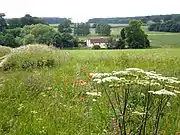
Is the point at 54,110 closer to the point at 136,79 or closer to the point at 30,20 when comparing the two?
the point at 136,79

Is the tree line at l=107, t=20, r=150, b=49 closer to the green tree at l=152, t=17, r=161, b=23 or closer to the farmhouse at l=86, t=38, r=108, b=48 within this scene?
the farmhouse at l=86, t=38, r=108, b=48

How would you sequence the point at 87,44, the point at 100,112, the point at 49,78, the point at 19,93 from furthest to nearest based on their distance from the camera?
1. the point at 87,44
2. the point at 49,78
3. the point at 19,93
4. the point at 100,112

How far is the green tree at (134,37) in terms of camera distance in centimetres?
2206

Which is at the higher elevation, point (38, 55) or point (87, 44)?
point (38, 55)

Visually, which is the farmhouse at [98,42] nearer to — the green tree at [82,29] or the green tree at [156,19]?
the green tree at [82,29]

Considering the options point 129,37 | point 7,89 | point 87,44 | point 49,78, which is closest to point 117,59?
point 49,78

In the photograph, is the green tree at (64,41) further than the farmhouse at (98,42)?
No

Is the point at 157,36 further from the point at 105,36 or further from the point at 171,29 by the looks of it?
the point at 105,36

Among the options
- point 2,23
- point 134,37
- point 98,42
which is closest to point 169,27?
point 134,37

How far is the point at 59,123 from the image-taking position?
17.1 feet

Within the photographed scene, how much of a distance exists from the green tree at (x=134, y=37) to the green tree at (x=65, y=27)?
160 inches

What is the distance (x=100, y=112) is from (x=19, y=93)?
7.81ft

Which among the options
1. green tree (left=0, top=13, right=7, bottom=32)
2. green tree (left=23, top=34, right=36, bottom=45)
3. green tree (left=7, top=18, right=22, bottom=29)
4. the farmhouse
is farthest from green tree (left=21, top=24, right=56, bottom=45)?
the farmhouse

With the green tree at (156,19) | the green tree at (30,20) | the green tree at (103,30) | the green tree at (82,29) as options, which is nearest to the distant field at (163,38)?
the green tree at (156,19)
